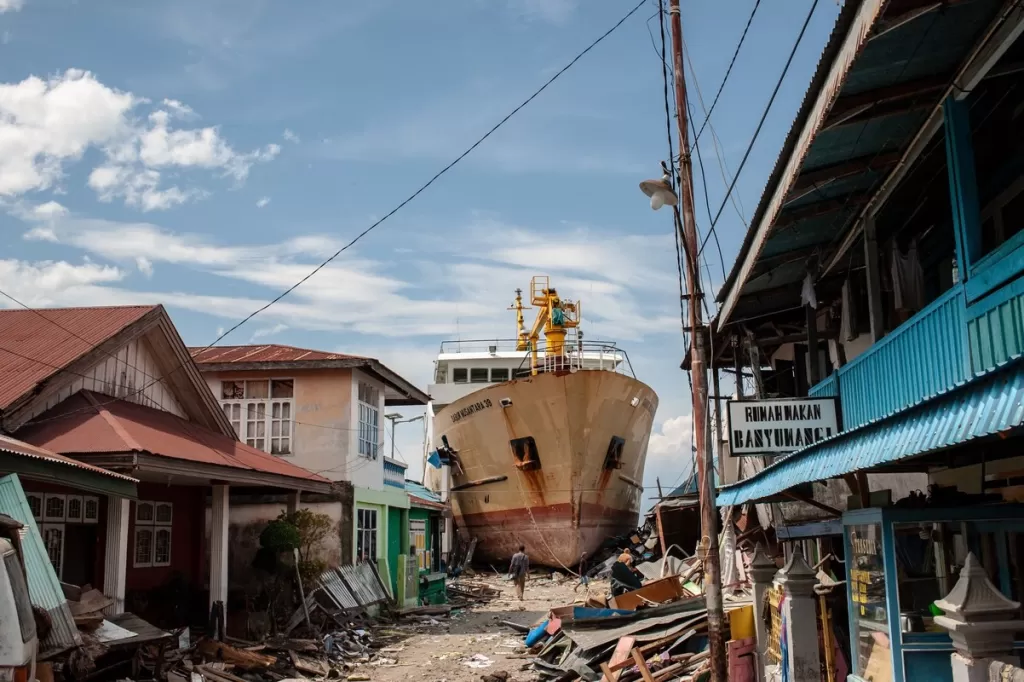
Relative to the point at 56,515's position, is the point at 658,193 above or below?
above

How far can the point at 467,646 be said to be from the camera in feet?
54.3

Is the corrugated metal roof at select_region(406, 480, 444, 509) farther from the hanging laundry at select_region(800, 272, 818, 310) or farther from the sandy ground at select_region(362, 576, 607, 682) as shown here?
the hanging laundry at select_region(800, 272, 818, 310)

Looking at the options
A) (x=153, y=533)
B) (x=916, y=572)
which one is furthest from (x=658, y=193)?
(x=153, y=533)

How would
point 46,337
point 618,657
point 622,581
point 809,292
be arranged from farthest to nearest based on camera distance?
point 622,581 → point 46,337 → point 618,657 → point 809,292

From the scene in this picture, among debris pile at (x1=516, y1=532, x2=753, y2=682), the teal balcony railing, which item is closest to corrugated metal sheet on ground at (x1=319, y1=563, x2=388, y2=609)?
debris pile at (x1=516, y1=532, x2=753, y2=682)

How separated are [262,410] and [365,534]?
366cm

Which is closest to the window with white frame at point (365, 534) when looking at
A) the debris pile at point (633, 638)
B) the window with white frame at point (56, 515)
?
the debris pile at point (633, 638)

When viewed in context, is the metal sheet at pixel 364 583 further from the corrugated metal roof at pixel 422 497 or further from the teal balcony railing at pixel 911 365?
the teal balcony railing at pixel 911 365

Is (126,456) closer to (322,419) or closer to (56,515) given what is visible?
(56,515)

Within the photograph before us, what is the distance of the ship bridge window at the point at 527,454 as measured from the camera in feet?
94.2

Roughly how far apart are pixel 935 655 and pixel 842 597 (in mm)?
2576

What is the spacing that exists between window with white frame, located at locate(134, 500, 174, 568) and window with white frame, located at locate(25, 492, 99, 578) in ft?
6.42

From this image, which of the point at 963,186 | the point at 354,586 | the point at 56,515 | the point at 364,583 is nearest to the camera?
the point at 963,186

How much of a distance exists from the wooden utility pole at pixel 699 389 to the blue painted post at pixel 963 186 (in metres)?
3.21
